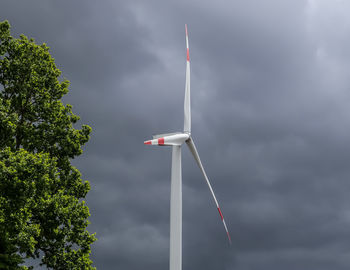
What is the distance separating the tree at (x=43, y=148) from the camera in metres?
35.8

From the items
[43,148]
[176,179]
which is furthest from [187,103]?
[43,148]

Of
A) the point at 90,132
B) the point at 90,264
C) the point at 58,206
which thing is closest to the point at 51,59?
the point at 90,132

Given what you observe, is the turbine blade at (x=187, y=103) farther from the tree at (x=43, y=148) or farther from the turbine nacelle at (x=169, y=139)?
the tree at (x=43, y=148)

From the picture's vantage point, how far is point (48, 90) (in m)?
42.9

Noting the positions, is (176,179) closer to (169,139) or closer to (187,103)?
(169,139)

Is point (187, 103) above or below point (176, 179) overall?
above

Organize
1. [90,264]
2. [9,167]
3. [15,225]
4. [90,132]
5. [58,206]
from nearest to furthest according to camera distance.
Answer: [9,167], [15,225], [58,206], [90,264], [90,132]

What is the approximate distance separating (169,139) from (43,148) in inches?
441

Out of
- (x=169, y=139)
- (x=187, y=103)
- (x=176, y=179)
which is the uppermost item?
(x=187, y=103)

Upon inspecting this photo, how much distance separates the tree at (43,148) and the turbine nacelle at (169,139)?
21.9 feet

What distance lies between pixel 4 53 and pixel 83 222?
53.9 feet

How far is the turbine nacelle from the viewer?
138 ft

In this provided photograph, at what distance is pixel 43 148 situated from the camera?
41.7m

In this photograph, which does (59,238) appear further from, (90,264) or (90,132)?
(90,132)
